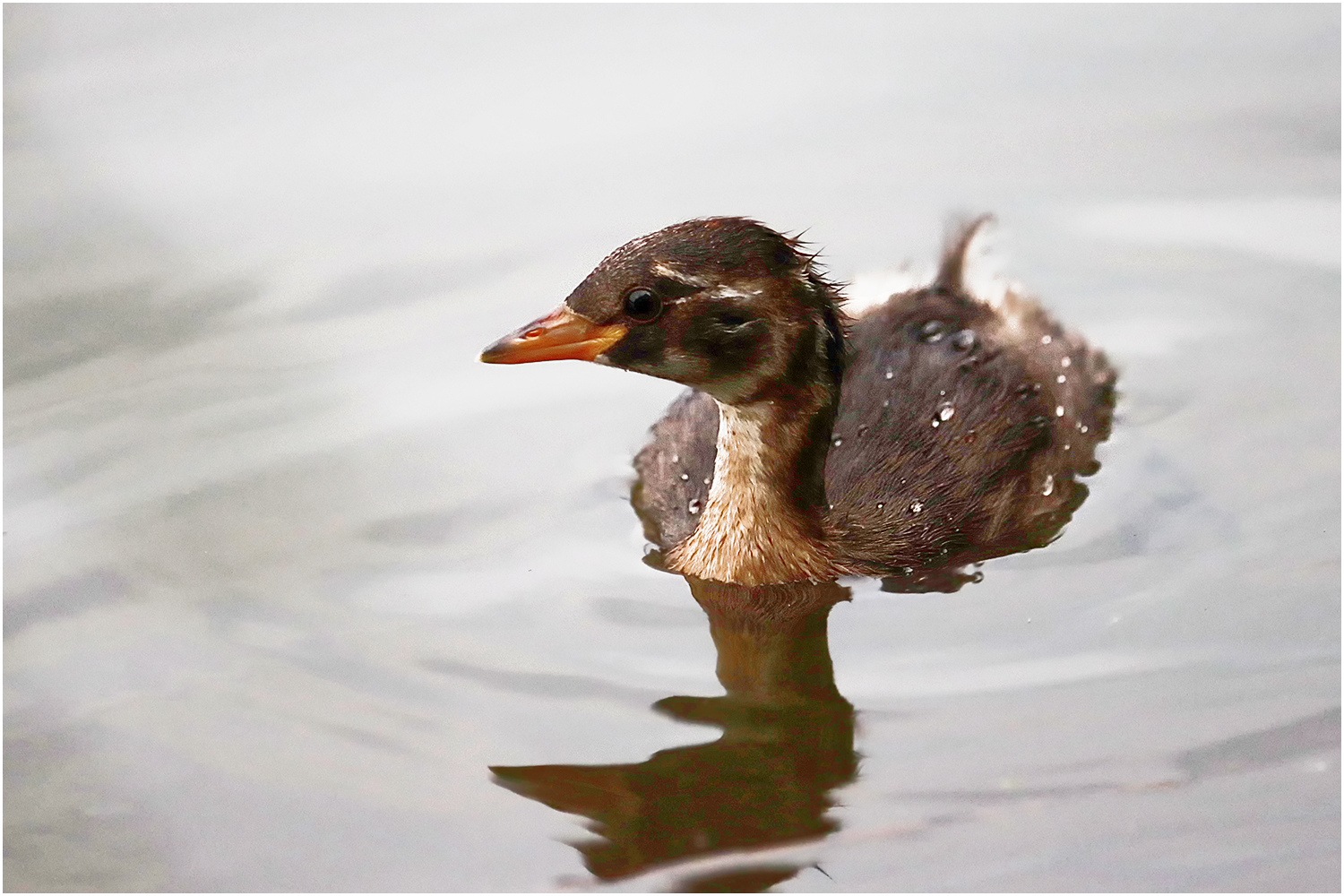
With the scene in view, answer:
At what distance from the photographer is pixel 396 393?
6.75 m

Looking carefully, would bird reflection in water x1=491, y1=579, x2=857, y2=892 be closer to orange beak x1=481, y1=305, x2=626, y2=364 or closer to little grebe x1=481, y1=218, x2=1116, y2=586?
little grebe x1=481, y1=218, x2=1116, y2=586

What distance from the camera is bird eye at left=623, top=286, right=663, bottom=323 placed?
17.4ft

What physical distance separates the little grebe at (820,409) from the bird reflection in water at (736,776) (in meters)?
0.36

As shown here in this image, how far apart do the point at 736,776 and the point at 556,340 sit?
4.53ft

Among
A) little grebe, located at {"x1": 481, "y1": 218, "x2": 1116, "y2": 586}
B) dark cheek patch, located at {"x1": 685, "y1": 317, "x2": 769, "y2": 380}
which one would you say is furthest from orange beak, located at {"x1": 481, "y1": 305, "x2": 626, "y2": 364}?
dark cheek patch, located at {"x1": 685, "y1": 317, "x2": 769, "y2": 380}

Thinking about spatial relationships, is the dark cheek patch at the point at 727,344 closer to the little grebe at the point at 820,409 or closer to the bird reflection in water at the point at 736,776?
the little grebe at the point at 820,409

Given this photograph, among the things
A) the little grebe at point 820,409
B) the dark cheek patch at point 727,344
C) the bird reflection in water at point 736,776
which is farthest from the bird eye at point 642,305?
the bird reflection in water at point 736,776

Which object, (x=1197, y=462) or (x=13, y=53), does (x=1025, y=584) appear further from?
(x=13, y=53)

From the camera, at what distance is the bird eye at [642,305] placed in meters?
5.29

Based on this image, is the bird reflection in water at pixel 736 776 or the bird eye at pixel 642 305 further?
the bird eye at pixel 642 305

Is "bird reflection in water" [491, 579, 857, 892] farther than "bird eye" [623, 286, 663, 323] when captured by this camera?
No

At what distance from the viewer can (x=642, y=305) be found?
530cm

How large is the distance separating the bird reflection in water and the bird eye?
3.35 feet

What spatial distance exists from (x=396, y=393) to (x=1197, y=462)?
9.63ft
